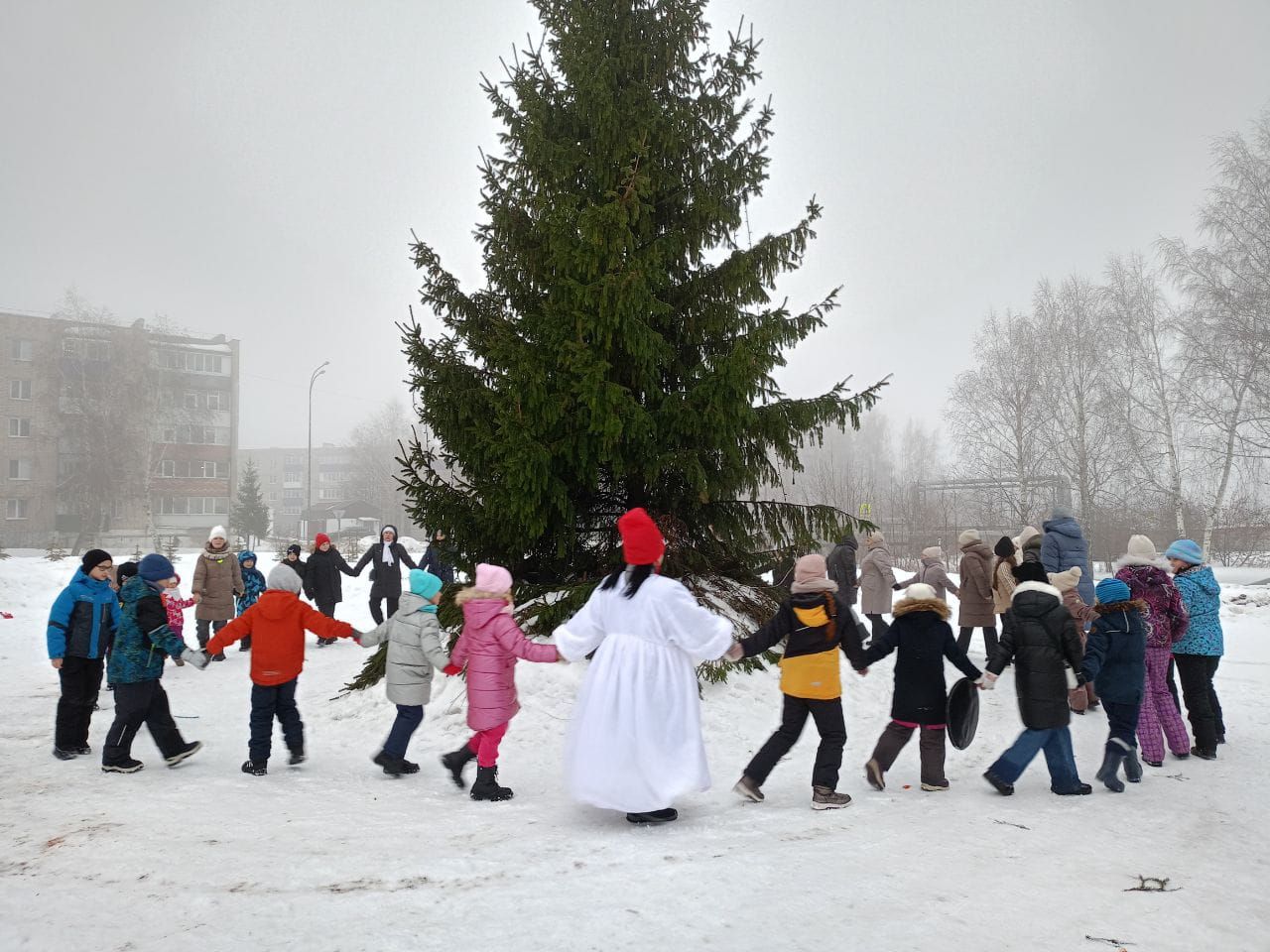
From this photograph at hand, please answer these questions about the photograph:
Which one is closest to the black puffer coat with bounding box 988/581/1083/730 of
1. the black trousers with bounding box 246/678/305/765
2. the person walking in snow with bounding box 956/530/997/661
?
the person walking in snow with bounding box 956/530/997/661

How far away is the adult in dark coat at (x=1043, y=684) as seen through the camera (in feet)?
18.9

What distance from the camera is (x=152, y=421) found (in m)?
51.4

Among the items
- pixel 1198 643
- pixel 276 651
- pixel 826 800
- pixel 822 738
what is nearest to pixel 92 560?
pixel 276 651

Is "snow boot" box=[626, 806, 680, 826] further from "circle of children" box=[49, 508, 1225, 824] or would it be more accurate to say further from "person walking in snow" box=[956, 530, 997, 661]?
"person walking in snow" box=[956, 530, 997, 661]

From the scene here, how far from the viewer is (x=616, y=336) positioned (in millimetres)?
7855

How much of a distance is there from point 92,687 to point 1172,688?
33.2ft

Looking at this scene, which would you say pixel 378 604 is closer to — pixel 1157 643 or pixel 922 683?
pixel 922 683

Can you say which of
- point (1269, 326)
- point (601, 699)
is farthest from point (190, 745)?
point (1269, 326)

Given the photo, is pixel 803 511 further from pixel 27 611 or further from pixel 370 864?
pixel 27 611

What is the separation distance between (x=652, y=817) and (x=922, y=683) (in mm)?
2369

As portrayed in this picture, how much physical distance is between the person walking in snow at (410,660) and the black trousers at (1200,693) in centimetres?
666

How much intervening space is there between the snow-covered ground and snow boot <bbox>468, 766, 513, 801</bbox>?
132mm

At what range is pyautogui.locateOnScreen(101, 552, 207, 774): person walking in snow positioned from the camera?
6152 millimetres

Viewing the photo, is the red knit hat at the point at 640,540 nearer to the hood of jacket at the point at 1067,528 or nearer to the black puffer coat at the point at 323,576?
the hood of jacket at the point at 1067,528
